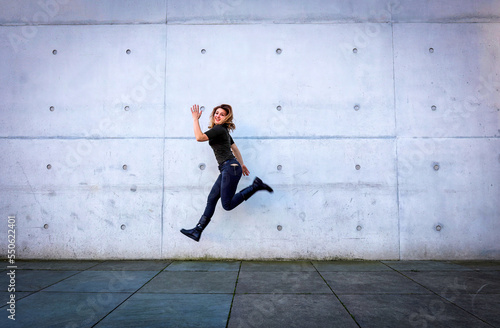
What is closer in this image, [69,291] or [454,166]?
[69,291]

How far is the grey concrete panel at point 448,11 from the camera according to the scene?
437 centimetres

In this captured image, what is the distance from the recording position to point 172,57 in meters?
4.39

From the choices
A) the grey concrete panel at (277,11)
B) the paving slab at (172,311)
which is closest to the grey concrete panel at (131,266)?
the paving slab at (172,311)

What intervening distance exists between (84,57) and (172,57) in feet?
4.69

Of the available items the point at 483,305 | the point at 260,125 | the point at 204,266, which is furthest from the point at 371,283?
the point at 260,125

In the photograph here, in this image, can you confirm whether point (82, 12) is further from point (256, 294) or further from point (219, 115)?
point (256, 294)

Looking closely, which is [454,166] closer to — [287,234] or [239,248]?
[287,234]

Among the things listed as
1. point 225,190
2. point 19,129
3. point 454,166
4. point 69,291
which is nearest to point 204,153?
point 225,190

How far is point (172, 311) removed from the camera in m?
2.24

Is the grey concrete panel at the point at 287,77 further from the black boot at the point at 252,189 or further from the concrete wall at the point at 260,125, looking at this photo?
the black boot at the point at 252,189

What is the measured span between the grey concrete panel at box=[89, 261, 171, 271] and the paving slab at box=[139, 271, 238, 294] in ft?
1.16

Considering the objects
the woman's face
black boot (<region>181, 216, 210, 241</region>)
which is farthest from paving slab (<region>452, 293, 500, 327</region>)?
the woman's face

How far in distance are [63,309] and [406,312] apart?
9.25 ft

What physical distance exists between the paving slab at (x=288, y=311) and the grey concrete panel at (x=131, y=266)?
5.33ft
